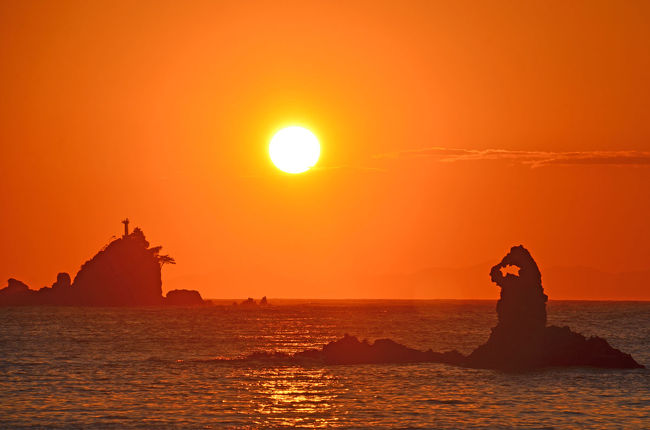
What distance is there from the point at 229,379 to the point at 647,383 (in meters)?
29.0

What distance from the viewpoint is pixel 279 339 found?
12344 cm

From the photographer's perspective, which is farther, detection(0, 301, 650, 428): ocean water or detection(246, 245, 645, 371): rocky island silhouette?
detection(246, 245, 645, 371): rocky island silhouette

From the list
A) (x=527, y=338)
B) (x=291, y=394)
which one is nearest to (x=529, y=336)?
(x=527, y=338)

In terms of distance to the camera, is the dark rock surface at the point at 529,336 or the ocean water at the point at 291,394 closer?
the ocean water at the point at 291,394

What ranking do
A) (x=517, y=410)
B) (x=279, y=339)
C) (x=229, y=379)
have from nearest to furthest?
(x=517, y=410) < (x=229, y=379) < (x=279, y=339)

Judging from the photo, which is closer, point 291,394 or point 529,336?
point 291,394

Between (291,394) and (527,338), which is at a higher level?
(527,338)

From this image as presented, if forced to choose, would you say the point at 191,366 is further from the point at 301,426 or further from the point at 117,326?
the point at 117,326

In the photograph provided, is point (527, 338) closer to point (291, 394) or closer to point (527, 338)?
point (527, 338)

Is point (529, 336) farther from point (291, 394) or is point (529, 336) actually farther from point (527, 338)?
point (291, 394)

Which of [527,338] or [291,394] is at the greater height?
[527,338]

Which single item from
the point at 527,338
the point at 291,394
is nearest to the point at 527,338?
the point at 527,338

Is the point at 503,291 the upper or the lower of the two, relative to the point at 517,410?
upper

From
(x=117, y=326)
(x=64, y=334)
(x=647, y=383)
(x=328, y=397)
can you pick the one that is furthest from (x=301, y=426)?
(x=117, y=326)
